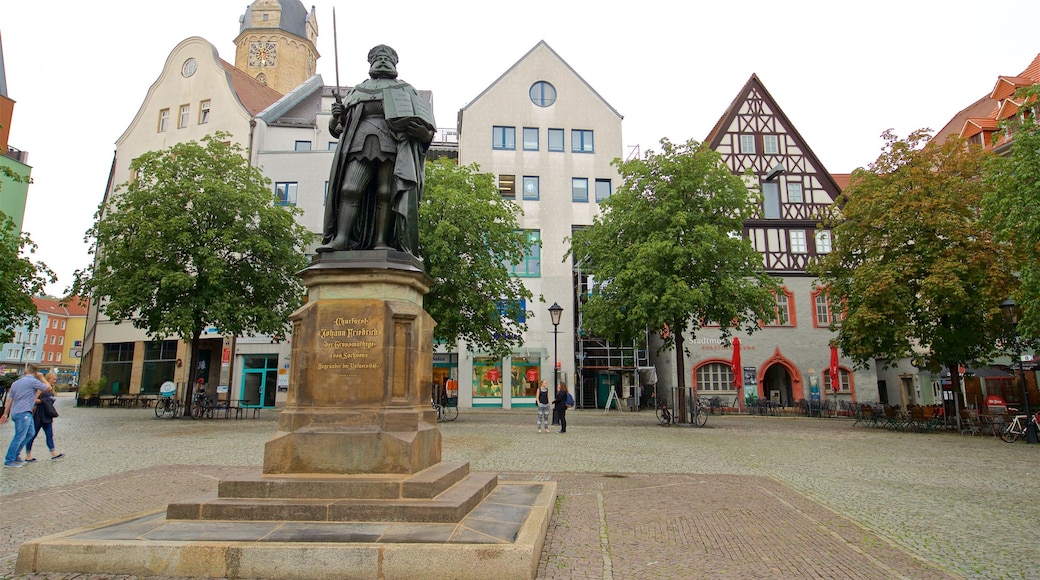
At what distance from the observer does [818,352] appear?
111ft

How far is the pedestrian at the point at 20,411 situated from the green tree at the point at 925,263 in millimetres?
21647

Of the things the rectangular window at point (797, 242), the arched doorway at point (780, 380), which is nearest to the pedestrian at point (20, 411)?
the arched doorway at point (780, 380)

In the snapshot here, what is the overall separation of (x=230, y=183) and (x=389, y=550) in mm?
21491

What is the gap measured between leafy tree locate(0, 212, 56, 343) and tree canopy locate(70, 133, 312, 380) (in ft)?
6.52

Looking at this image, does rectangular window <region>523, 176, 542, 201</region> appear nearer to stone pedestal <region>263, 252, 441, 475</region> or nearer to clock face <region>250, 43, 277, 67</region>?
stone pedestal <region>263, 252, 441, 475</region>

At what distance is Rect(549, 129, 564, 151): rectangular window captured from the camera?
120ft

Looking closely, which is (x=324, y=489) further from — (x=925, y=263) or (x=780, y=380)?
(x=780, y=380)

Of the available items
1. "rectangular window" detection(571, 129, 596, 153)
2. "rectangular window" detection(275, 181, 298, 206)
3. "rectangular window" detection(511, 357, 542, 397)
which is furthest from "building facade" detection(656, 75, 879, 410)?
"rectangular window" detection(275, 181, 298, 206)

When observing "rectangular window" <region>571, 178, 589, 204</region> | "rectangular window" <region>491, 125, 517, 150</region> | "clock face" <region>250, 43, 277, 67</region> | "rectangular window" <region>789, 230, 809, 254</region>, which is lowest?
"rectangular window" <region>789, 230, 809, 254</region>

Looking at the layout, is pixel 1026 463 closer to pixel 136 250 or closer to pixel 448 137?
pixel 136 250

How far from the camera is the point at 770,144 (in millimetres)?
34656

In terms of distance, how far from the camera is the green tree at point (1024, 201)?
1486cm

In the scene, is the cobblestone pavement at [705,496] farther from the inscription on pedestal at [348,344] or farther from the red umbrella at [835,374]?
the red umbrella at [835,374]

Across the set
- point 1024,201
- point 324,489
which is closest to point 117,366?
point 324,489
